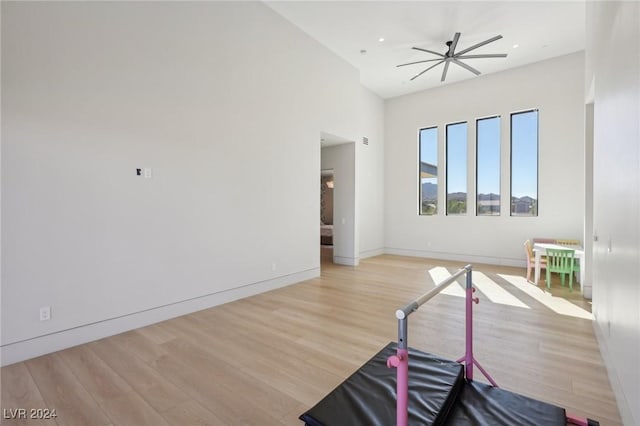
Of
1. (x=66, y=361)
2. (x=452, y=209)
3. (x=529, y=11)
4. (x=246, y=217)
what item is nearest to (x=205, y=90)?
(x=246, y=217)

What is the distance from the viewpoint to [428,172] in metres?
8.27

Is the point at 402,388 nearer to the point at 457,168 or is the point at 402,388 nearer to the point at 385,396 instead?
the point at 385,396

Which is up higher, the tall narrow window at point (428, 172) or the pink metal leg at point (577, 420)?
the tall narrow window at point (428, 172)

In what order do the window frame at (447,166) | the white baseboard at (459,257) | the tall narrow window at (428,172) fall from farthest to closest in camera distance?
1. the tall narrow window at (428,172)
2. the window frame at (447,166)
3. the white baseboard at (459,257)

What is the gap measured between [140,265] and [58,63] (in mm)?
2141

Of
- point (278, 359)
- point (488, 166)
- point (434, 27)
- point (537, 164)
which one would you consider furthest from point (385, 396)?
point (488, 166)

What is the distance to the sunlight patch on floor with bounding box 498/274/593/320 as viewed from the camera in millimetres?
3760

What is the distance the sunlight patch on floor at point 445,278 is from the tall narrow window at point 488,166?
2.04 m

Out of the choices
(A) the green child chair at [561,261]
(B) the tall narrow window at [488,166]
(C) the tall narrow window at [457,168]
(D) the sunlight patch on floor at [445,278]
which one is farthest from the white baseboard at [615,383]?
(C) the tall narrow window at [457,168]

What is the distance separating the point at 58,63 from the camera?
111 inches

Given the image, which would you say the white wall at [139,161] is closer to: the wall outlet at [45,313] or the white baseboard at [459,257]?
the wall outlet at [45,313]

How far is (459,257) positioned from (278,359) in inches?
249

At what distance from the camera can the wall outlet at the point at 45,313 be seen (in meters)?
2.74

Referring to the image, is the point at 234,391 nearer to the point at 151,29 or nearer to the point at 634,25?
the point at 634,25
